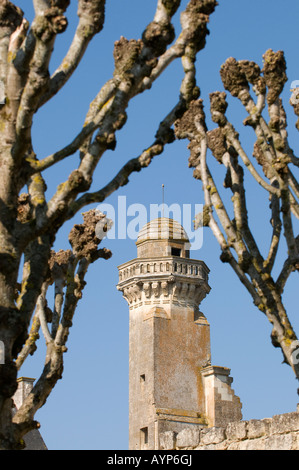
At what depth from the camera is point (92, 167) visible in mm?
11078

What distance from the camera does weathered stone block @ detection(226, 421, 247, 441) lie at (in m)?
15.2

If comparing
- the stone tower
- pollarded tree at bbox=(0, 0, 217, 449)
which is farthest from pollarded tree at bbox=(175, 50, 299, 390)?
the stone tower

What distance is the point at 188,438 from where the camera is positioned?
16.5m

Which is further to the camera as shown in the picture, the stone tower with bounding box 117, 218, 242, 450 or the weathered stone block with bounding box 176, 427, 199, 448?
the stone tower with bounding box 117, 218, 242, 450

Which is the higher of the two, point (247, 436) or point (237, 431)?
point (237, 431)

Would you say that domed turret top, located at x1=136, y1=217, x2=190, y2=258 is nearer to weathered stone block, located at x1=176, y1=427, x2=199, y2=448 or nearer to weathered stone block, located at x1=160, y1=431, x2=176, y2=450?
weathered stone block, located at x1=160, y1=431, x2=176, y2=450

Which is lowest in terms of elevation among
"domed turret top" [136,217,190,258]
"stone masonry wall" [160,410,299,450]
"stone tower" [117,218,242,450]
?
"stone masonry wall" [160,410,299,450]

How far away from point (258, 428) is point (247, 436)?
0.27m

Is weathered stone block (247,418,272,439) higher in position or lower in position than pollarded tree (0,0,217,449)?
lower

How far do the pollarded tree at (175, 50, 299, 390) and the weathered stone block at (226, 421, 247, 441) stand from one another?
140 inches

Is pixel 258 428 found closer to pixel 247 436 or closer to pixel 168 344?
pixel 247 436

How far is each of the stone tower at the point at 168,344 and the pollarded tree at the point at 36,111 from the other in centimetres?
3119

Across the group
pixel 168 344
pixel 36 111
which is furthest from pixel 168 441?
pixel 168 344
